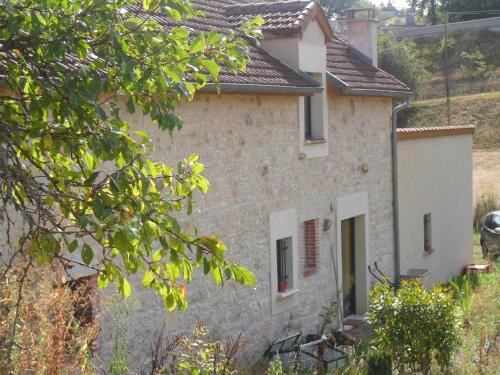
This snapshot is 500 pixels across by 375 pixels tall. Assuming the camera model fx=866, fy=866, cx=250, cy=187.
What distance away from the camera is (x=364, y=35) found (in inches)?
679

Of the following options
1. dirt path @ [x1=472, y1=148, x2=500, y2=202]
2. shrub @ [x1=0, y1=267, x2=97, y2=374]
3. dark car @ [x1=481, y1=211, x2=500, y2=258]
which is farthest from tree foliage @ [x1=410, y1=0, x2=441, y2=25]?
shrub @ [x1=0, y1=267, x2=97, y2=374]

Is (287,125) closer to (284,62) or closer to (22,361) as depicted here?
(284,62)

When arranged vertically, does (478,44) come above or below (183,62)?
above

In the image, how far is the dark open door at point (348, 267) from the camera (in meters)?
15.4

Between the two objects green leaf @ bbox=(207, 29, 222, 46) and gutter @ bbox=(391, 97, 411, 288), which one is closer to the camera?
green leaf @ bbox=(207, 29, 222, 46)

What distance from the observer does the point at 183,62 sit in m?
4.73

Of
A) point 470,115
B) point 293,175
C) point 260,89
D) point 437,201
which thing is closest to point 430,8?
point 470,115

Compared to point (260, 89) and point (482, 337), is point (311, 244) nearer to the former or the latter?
point (260, 89)

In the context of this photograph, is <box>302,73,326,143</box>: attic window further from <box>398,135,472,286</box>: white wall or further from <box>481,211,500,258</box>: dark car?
<box>481,211,500,258</box>: dark car

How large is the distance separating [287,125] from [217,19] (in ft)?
7.07

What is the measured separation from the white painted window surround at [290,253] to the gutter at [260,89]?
1779 millimetres

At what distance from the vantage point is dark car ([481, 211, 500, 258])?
2304 centimetres

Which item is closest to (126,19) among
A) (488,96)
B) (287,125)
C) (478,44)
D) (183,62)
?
(183,62)

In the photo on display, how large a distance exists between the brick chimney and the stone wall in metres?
2.04
